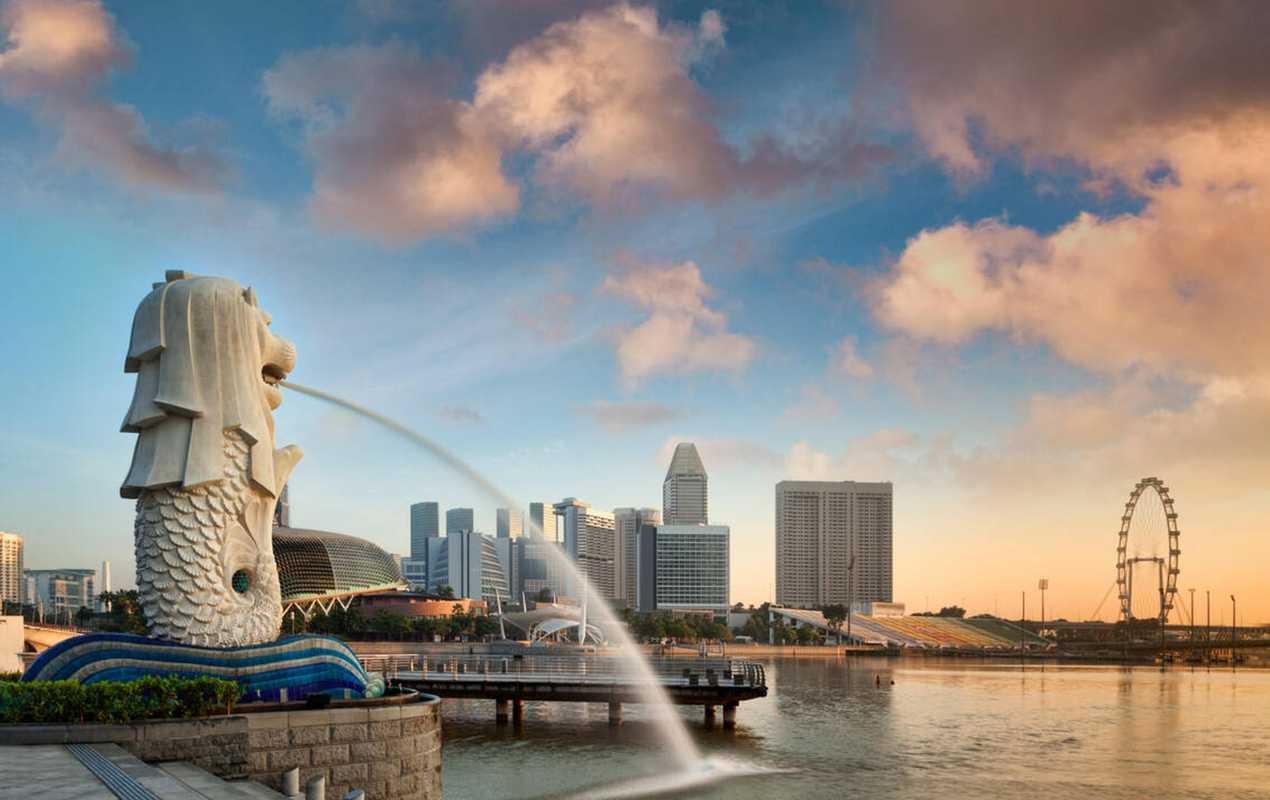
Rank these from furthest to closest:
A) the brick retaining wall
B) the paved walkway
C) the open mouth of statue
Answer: the open mouth of statue → the brick retaining wall → the paved walkway

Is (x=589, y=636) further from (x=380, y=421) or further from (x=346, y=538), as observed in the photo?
(x=380, y=421)

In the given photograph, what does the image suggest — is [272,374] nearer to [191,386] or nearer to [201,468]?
[191,386]

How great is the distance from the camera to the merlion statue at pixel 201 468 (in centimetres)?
2577

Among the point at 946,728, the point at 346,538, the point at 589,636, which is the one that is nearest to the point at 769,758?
the point at 946,728

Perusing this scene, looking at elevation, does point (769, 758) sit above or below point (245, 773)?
below

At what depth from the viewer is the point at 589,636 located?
151625 millimetres

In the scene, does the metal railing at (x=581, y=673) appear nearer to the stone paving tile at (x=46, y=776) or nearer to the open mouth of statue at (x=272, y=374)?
the open mouth of statue at (x=272, y=374)

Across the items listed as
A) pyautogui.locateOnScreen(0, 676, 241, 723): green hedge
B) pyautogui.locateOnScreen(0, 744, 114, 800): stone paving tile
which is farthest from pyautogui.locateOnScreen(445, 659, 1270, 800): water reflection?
pyautogui.locateOnScreen(0, 744, 114, 800): stone paving tile

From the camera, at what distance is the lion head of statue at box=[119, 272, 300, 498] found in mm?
26164

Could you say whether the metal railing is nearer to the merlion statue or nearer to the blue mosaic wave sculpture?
the merlion statue

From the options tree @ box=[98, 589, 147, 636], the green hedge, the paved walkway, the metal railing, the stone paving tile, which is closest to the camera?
the stone paving tile

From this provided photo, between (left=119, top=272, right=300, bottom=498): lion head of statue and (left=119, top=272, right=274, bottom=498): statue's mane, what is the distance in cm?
2

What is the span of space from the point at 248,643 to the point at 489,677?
26.2 meters

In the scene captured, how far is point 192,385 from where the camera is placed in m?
26.5
